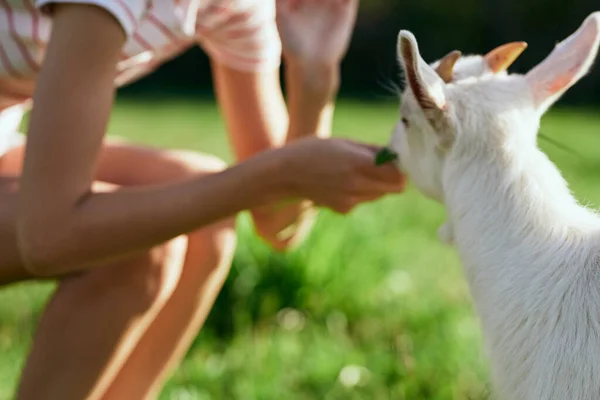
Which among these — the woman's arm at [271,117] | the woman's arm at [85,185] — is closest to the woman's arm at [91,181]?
the woman's arm at [85,185]

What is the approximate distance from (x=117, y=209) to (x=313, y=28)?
49cm

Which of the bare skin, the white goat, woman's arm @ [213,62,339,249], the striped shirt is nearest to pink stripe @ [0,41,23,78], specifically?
the striped shirt

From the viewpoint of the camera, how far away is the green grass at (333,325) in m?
2.07

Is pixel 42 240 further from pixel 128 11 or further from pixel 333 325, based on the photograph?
pixel 333 325

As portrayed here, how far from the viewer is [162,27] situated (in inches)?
62.2

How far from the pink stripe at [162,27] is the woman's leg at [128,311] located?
266 millimetres

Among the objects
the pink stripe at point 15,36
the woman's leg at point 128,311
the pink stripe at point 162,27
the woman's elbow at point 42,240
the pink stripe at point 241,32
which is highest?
the pink stripe at point 162,27

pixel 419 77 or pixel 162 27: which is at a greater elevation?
pixel 419 77

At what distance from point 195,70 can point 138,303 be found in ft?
21.4

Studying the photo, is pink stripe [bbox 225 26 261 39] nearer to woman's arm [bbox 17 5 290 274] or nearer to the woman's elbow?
woman's arm [bbox 17 5 290 274]

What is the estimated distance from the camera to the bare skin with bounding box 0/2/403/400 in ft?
4.58

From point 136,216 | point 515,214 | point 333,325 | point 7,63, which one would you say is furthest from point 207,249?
point 333,325

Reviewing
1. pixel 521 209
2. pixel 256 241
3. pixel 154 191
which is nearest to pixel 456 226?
pixel 521 209

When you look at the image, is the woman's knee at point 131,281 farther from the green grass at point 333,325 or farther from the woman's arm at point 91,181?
the green grass at point 333,325
